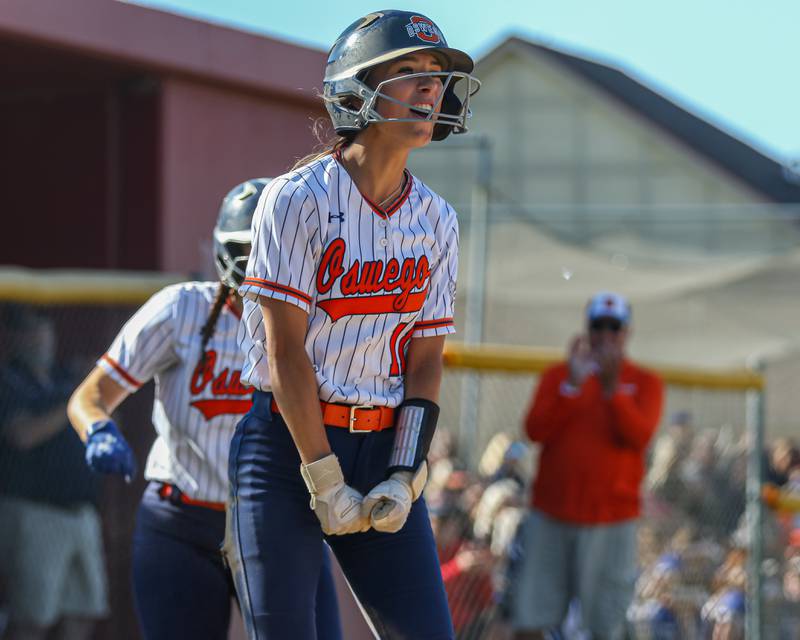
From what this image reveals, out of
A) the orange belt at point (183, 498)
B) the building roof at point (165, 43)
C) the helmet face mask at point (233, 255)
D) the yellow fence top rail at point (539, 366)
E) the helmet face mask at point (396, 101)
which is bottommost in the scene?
the orange belt at point (183, 498)

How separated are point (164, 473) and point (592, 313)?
10.8 feet

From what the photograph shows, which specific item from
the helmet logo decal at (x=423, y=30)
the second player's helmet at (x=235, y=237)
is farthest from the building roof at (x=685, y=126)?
the helmet logo decal at (x=423, y=30)

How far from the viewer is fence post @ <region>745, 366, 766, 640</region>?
7.52 meters

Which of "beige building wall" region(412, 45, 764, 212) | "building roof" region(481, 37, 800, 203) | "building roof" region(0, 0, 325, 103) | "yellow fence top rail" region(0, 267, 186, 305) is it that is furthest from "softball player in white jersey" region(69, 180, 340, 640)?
"building roof" region(481, 37, 800, 203)

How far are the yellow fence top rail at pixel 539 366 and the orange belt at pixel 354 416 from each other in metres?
3.05

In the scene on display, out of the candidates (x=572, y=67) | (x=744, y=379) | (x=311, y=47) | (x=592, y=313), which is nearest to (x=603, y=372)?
(x=592, y=313)

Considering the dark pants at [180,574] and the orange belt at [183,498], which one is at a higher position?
the orange belt at [183,498]

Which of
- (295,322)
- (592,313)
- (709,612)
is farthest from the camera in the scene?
(709,612)

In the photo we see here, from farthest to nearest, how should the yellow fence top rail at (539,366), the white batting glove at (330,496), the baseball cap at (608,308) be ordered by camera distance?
1. the baseball cap at (608,308)
2. the yellow fence top rail at (539,366)
3. the white batting glove at (330,496)

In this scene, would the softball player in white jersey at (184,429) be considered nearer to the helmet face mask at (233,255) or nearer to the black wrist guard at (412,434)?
the helmet face mask at (233,255)

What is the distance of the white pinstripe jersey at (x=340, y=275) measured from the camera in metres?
3.20

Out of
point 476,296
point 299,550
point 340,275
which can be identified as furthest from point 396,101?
point 476,296

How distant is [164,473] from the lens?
433 cm

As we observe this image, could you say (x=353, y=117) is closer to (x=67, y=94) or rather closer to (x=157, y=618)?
(x=157, y=618)
